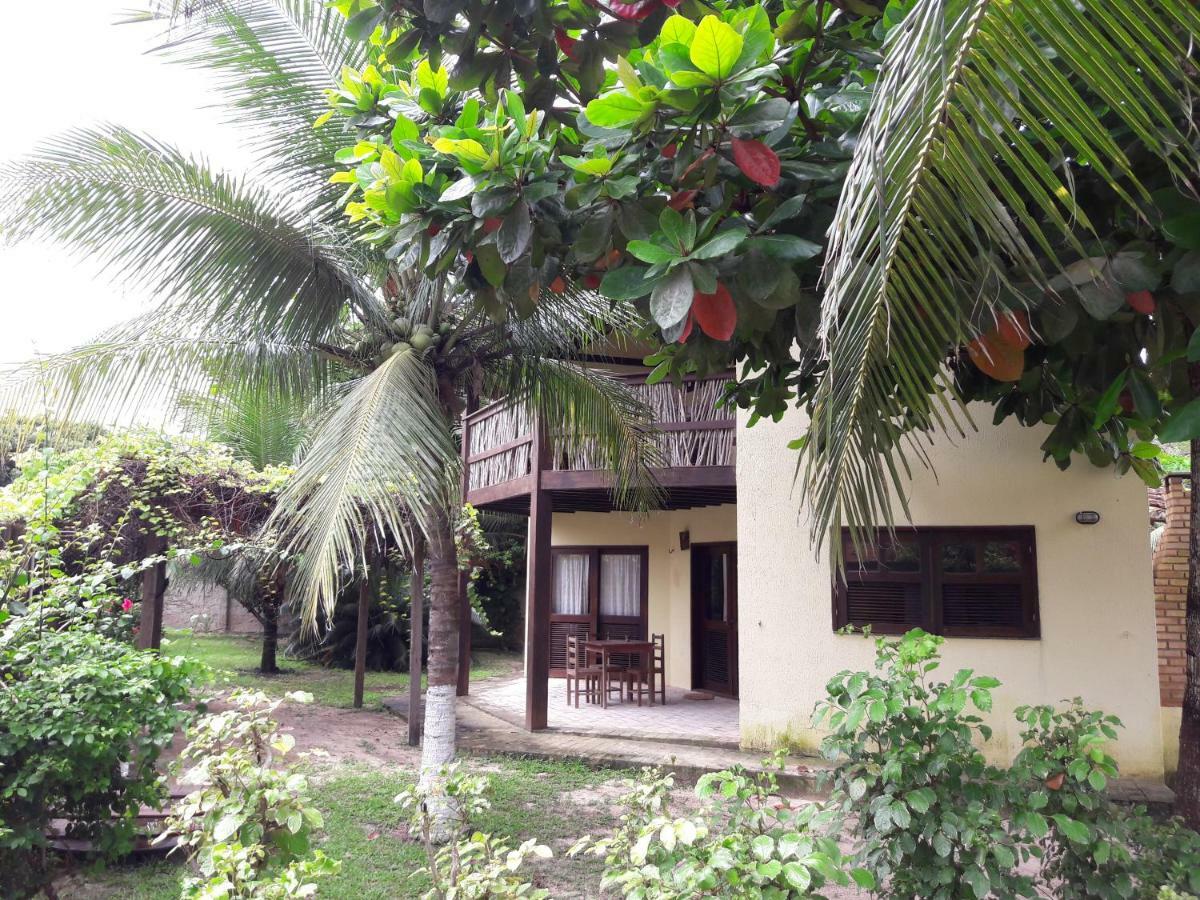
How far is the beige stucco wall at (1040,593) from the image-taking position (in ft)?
22.2

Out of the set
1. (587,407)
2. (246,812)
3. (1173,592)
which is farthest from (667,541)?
(246,812)

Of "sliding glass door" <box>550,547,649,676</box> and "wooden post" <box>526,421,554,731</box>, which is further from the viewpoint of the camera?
"sliding glass door" <box>550,547,649,676</box>

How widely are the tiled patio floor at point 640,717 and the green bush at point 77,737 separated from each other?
492 cm

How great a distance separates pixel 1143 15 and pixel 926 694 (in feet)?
7.95

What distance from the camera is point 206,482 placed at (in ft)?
23.3

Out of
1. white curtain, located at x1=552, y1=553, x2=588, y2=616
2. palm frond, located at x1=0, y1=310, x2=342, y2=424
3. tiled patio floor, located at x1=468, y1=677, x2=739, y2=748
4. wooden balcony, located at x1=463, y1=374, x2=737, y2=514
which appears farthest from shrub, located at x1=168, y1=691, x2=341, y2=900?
white curtain, located at x1=552, y1=553, x2=588, y2=616

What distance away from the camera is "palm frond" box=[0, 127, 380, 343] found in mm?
4473

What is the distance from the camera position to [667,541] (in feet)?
39.0

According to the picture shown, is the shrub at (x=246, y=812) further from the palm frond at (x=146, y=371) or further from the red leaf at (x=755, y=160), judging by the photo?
the palm frond at (x=146, y=371)

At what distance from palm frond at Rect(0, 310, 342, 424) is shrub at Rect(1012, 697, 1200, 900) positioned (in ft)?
15.4

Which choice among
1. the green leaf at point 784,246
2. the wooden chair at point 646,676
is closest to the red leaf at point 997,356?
the green leaf at point 784,246

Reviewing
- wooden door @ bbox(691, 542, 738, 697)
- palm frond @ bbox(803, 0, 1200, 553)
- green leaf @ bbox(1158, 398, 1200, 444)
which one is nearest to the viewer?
palm frond @ bbox(803, 0, 1200, 553)

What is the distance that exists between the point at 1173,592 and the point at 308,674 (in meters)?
12.6

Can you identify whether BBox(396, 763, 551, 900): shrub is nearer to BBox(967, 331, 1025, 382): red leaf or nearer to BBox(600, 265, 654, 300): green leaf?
BBox(600, 265, 654, 300): green leaf
